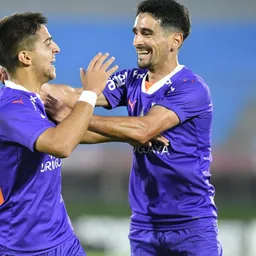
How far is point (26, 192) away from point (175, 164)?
124cm

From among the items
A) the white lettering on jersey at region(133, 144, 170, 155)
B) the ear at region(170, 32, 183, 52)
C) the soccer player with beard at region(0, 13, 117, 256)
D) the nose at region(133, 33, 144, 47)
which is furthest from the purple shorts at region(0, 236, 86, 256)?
the ear at region(170, 32, 183, 52)

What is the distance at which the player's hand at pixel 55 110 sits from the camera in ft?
17.4

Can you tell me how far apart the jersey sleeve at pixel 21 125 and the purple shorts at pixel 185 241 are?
57.7 inches

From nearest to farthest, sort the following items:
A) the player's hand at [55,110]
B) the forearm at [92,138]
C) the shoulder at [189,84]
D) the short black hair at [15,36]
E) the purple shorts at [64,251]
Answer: the purple shorts at [64,251]
the short black hair at [15,36]
the player's hand at [55,110]
the shoulder at [189,84]
the forearm at [92,138]

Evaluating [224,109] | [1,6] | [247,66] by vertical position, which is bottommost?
[224,109]

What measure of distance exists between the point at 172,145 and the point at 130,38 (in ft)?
31.4

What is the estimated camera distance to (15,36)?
193 inches

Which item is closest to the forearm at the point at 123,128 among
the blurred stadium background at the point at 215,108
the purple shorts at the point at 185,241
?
the purple shorts at the point at 185,241

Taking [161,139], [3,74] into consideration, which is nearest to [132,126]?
[161,139]

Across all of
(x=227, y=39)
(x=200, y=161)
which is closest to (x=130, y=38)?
(x=227, y=39)

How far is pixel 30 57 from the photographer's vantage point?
4918mm

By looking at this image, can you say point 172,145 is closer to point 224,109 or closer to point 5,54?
point 5,54

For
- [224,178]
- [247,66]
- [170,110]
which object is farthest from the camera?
[247,66]

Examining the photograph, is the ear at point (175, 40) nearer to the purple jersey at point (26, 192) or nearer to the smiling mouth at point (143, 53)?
the smiling mouth at point (143, 53)
